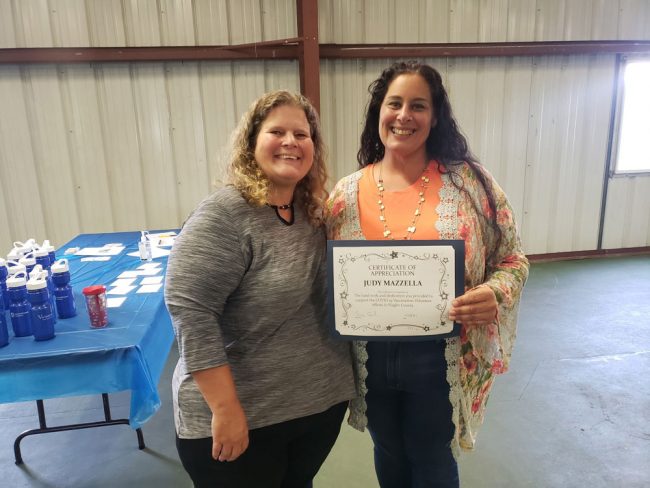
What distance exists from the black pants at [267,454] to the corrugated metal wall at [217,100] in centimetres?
344

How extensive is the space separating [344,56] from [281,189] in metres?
3.61

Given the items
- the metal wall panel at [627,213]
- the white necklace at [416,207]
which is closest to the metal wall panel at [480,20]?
the metal wall panel at [627,213]

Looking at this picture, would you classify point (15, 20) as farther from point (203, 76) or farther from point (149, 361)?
point (149, 361)

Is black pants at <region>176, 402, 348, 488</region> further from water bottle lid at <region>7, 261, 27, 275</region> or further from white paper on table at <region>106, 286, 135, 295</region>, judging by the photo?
white paper on table at <region>106, 286, 135, 295</region>

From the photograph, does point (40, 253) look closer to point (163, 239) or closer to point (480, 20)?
point (163, 239)

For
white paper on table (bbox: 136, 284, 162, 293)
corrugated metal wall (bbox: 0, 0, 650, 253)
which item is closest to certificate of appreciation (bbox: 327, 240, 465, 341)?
white paper on table (bbox: 136, 284, 162, 293)

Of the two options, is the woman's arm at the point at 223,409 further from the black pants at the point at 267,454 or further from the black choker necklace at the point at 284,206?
the black choker necklace at the point at 284,206

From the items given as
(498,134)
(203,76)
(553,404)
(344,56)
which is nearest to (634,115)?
(498,134)

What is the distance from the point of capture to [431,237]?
1.12 meters

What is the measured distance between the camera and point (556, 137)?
15.6ft

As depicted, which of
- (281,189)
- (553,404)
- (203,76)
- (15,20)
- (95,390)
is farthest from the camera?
(203,76)

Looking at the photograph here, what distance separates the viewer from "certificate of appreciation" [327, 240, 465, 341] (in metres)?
1.02

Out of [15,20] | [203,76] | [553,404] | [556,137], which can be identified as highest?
[15,20]

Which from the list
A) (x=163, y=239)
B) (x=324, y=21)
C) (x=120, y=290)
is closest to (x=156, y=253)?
(x=163, y=239)
